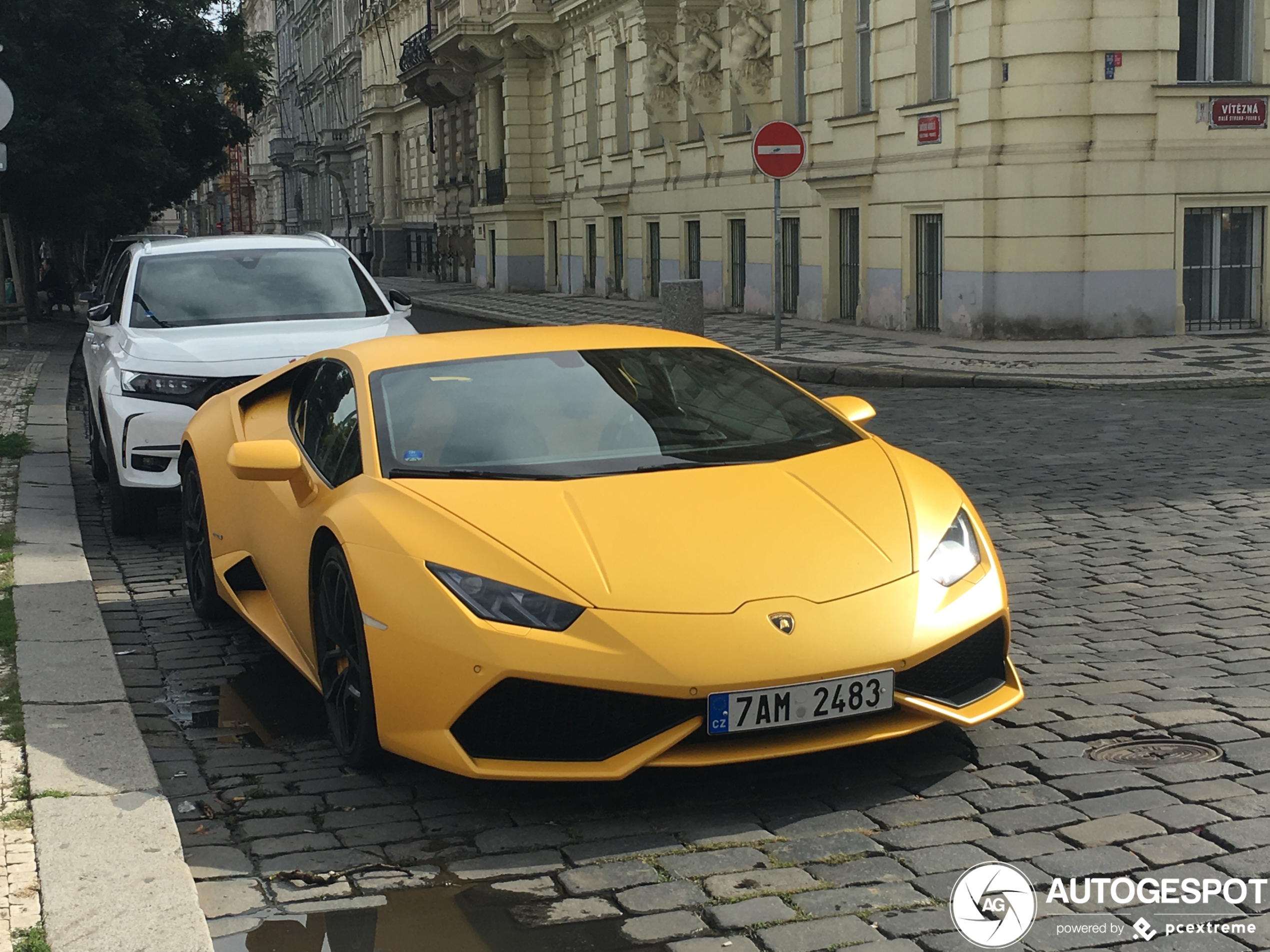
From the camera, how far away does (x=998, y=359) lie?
1823 centimetres

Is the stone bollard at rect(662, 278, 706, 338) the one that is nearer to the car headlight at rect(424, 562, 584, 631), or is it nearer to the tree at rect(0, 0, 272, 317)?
the tree at rect(0, 0, 272, 317)

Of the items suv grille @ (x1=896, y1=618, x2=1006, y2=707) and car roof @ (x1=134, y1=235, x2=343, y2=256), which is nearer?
suv grille @ (x1=896, y1=618, x2=1006, y2=707)

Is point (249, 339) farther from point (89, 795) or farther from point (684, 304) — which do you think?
point (684, 304)

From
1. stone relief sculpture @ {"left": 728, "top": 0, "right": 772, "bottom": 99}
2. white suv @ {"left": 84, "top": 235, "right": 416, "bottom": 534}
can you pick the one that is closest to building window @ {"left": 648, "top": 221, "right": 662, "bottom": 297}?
stone relief sculpture @ {"left": 728, "top": 0, "right": 772, "bottom": 99}

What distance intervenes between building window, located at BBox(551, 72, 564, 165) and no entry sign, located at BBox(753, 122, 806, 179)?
2426cm

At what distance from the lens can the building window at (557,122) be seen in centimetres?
4275

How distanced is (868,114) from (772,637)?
2047cm

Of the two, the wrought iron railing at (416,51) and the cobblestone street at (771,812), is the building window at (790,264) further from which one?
the wrought iron railing at (416,51)

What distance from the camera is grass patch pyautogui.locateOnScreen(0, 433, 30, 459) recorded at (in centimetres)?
1164

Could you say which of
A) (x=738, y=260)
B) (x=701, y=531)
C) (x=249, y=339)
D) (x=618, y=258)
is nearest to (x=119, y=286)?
(x=249, y=339)

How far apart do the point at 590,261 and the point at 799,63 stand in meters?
13.2

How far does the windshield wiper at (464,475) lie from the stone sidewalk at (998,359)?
468 inches

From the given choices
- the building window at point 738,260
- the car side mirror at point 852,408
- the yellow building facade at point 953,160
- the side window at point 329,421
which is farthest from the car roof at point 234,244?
the building window at point 738,260

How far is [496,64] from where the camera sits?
46000mm
